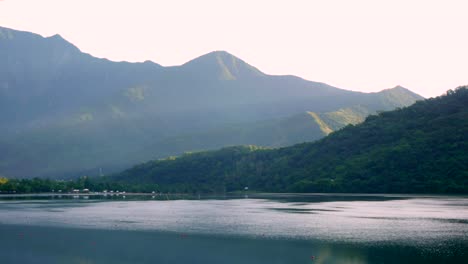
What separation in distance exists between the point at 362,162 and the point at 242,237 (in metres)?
81.6

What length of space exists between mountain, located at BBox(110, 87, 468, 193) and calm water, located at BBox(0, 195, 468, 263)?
1641 inches

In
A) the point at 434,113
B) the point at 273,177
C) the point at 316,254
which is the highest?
the point at 434,113

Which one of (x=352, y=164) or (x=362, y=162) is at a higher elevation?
(x=362, y=162)

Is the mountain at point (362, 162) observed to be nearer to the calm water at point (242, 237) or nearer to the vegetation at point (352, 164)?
the vegetation at point (352, 164)

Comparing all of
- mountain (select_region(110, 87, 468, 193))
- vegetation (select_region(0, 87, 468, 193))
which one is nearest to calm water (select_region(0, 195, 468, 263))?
vegetation (select_region(0, 87, 468, 193))

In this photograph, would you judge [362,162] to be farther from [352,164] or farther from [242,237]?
[242,237]

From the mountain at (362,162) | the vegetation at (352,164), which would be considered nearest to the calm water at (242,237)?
the vegetation at (352,164)

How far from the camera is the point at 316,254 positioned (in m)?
40.9

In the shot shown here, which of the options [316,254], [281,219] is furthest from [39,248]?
[281,219]

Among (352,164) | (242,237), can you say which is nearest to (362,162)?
(352,164)

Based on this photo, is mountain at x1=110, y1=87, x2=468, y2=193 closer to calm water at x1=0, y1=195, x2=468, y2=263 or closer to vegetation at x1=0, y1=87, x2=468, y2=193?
vegetation at x1=0, y1=87, x2=468, y2=193

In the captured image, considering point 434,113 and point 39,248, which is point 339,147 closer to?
point 434,113

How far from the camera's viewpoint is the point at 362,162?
126625 mm

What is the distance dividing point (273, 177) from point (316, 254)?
4326 inches
